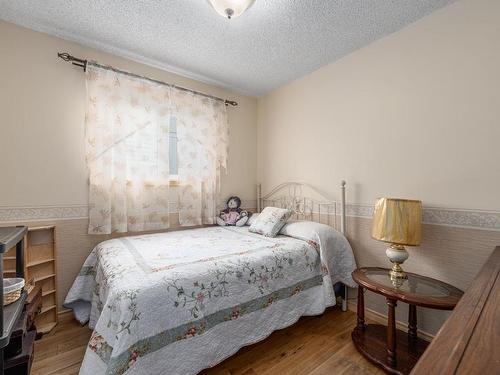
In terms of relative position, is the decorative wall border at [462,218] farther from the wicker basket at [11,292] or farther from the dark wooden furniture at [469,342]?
the wicker basket at [11,292]

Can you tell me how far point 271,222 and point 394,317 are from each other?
1.26 meters

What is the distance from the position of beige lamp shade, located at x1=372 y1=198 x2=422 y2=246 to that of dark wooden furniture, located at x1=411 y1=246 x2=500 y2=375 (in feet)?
2.27

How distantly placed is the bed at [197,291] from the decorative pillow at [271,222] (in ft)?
0.28

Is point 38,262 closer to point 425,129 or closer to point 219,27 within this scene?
point 219,27

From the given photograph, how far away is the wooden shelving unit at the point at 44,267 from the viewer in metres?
1.90

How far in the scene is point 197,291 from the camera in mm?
1420

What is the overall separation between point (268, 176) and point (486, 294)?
260 cm

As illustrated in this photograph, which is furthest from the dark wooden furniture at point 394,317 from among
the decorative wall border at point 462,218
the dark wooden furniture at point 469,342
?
the dark wooden furniture at point 469,342

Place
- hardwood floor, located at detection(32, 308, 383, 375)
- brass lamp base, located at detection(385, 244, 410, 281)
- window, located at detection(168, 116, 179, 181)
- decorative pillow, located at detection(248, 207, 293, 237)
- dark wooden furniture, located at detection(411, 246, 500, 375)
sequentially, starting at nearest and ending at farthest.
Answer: dark wooden furniture, located at detection(411, 246, 500, 375), hardwood floor, located at detection(32, 308, 383, 375), brass lamp base, located at detection(385, 244, 410, 281), decorative pillow, located at detection(248, 207, 293, 237), window, located at detection(168, 116, 179, 181)

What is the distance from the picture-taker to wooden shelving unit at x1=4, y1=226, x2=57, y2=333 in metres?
1.90

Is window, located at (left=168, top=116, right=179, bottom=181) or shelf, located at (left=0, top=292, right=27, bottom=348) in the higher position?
window, located at (left=168, top=116, right=179, bottom=181)

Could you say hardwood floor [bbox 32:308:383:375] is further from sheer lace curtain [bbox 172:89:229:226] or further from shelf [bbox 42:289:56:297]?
sheer lace curtain [bbox 172:89:229:226]

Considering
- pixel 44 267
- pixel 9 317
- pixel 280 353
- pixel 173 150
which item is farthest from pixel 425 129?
pixel 44 267

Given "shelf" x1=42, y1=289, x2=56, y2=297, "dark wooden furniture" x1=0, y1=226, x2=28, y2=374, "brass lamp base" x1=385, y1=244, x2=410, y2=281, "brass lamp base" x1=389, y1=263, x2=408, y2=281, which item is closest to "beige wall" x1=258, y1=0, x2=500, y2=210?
"brass lamp base" x1=385, y1=244, x2=410, y2=281
